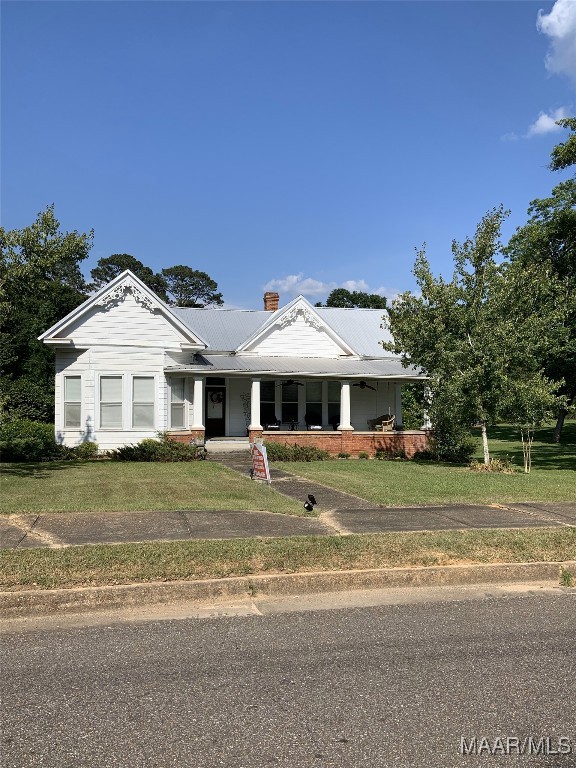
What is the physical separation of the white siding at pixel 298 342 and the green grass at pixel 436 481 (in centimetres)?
605

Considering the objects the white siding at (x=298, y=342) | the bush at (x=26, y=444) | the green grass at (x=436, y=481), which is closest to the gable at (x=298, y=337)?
the white siding at (x=298, y=342)

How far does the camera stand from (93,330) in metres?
21.4

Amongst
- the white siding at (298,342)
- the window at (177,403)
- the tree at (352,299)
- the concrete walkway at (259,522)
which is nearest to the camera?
the concrete walkway at (259,522)

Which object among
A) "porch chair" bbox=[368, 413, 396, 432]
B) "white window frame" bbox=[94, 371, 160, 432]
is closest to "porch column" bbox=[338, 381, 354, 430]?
"porch chair" bbox=[368, 413, 396, 432]

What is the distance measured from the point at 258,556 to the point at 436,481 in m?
8.69

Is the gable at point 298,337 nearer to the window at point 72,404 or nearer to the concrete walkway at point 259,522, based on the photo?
the window at point 72,404

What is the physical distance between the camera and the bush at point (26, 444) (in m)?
19.1

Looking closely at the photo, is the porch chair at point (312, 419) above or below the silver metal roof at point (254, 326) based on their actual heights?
below

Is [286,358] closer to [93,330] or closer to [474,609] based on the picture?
[93,330]

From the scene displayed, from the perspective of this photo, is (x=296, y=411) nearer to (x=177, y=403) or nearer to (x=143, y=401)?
(x=177, y=403)

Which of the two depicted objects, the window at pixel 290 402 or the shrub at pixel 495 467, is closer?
the shrub at pixel 495 467

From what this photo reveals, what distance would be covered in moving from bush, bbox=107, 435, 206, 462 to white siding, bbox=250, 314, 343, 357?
21.0 ft

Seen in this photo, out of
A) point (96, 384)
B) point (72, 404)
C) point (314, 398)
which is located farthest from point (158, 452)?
point (314, 398)

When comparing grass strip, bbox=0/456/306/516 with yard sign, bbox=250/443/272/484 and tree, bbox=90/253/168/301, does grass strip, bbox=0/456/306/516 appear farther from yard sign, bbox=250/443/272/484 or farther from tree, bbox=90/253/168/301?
tree, bbox=90/253/168/301
